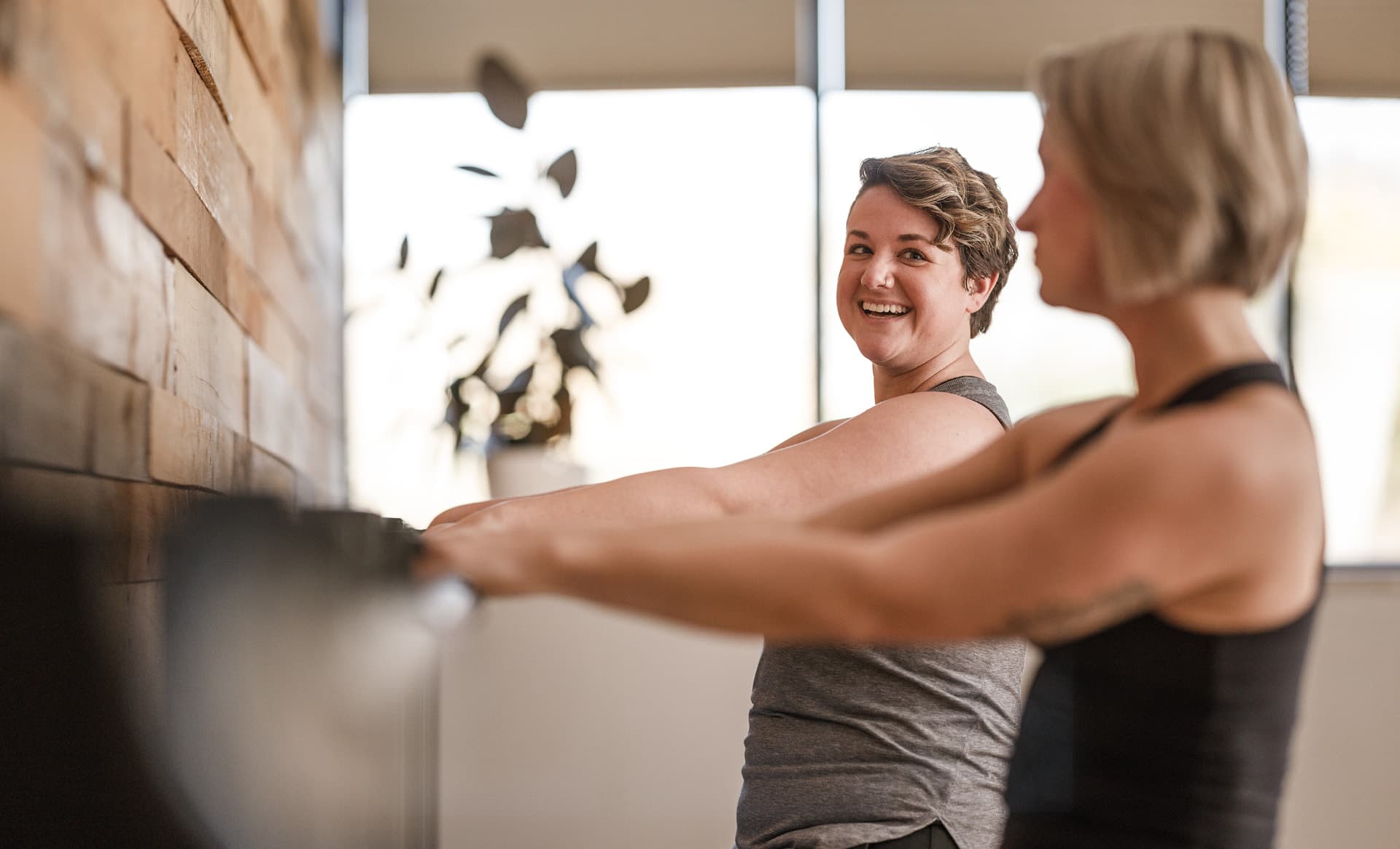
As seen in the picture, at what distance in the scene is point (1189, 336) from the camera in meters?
0.80

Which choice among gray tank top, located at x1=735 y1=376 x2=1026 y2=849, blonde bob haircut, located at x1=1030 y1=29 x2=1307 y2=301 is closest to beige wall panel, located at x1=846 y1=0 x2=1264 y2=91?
gray tank top, located at x1=735 y1=376 x2=1026 y2=849

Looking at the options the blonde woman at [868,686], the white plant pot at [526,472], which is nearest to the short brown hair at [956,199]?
the blonde woman at [868,686]

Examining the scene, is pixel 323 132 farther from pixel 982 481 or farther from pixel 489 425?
pixel 982 481

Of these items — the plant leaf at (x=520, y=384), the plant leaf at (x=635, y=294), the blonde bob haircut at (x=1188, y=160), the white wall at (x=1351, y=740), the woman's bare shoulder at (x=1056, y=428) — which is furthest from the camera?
the white wall at (x=1351, y=740)

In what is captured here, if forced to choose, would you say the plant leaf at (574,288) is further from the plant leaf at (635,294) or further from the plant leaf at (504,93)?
the plant leaf at (504,93)

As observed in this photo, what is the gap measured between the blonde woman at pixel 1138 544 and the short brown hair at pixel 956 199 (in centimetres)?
60

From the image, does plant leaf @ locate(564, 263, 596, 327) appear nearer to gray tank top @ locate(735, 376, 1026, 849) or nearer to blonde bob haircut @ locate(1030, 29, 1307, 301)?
gray tank top @ locate(735, 376, 1026, 849)

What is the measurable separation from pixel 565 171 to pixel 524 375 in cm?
51

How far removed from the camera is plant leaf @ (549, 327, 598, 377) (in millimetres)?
2701

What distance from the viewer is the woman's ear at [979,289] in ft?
5.04

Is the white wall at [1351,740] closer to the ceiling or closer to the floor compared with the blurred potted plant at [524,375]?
closer to the floor

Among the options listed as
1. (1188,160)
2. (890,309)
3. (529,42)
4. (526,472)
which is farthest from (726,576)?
(529,42)

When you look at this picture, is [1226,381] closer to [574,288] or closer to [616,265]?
[574,288]

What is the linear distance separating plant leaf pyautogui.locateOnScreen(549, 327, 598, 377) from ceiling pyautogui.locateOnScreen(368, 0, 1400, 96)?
92cm
